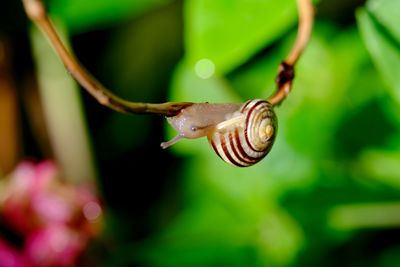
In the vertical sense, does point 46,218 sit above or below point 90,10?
below

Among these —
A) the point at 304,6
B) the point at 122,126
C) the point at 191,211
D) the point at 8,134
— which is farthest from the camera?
the point at 122,126

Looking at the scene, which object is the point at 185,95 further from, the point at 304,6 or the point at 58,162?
the point at 304,6

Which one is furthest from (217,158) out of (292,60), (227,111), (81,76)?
(81,76)

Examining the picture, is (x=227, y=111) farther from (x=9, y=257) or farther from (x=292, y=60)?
(x=9, y=257)

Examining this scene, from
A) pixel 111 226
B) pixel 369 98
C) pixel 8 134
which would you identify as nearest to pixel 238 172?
pixel 369 98

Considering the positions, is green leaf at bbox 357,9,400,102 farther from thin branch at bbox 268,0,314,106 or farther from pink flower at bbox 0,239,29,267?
pink flower at bbox 0,239,29,267

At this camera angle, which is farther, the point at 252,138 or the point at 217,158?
the point at 217,158

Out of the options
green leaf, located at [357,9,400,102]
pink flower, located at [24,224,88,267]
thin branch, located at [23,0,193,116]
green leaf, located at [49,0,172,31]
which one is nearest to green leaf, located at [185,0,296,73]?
green leaf, located at [357,9,400,102]
